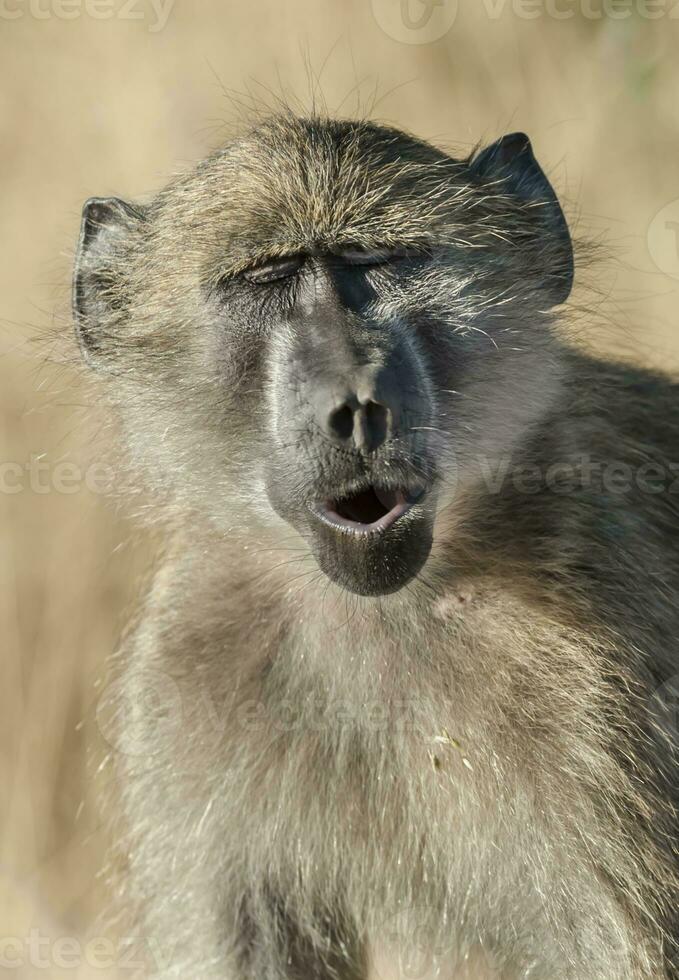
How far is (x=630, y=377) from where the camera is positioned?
4.09 metres

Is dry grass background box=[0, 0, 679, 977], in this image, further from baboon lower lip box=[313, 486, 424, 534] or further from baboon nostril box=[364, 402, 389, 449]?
baboon nostril box=[364, 402, 389, 449]

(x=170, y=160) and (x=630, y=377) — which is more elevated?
(x=170, y=160)

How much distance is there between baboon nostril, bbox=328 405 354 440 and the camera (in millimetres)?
2819

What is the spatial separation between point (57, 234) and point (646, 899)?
508 cm

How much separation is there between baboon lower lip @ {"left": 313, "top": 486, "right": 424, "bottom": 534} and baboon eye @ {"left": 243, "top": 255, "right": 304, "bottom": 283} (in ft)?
1.96

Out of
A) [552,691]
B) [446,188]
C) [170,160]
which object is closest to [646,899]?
[552,691]

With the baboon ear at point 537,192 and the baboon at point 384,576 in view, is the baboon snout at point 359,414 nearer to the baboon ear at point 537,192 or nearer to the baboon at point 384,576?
the baboon at point 384,576

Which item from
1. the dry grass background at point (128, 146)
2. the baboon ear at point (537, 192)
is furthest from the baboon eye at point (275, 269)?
the dry grass background at point (128, 146)

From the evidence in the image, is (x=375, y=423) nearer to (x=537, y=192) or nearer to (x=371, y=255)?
(x=371, y=255)

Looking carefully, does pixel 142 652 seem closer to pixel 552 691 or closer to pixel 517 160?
pixel 552 691

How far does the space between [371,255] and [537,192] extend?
2.41 feet

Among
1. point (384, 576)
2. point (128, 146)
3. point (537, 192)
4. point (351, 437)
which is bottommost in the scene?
point (384, 576)

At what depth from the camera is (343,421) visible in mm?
2824

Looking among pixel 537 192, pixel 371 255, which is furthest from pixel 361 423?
pixel 537 192
